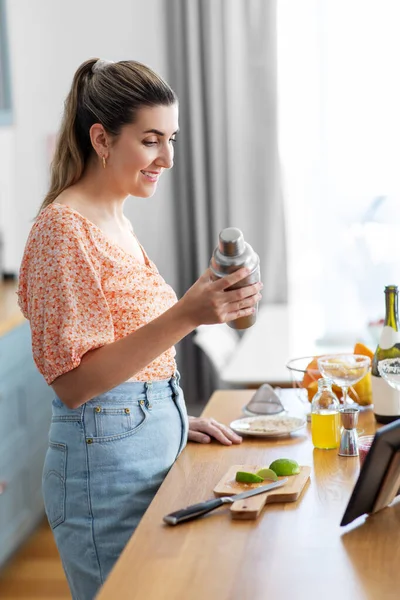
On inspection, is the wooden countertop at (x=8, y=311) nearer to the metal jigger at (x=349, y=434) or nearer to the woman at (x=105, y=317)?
the woman at (x=105, y=317)

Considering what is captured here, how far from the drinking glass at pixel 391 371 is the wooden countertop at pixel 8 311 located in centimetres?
174

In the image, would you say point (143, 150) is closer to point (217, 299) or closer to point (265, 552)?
point (217, 299)

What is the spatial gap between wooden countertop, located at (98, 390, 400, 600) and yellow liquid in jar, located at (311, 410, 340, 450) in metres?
0.13

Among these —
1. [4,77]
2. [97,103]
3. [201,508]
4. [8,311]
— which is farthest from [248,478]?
[4,77]

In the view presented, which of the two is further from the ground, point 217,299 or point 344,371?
point 217,299

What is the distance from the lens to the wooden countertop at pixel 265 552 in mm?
1124

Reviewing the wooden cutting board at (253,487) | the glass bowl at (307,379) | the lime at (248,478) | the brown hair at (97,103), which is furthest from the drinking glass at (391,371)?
the brown hair at (97,103)

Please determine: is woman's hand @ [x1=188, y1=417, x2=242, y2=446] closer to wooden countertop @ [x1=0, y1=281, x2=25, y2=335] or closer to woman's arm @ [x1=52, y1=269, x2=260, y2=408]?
woman's arm @ [x1=52, y1=269, x2=260, y2=408]

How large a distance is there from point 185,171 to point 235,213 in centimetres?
36

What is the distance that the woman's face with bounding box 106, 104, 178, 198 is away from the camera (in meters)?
1.62

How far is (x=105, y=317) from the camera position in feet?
5.00

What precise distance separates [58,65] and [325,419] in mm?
3497

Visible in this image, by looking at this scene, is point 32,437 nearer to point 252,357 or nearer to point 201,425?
point 252,357

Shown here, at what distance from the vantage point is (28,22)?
462cm
